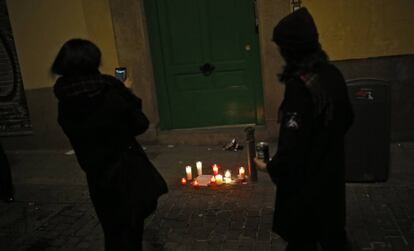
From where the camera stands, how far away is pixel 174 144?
788 centimetres

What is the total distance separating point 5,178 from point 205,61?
144 inches

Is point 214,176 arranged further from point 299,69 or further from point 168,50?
point 299,69

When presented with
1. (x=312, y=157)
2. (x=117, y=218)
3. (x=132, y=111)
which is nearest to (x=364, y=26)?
(x=312, y=157)

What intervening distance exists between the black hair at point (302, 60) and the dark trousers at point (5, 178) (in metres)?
4.35

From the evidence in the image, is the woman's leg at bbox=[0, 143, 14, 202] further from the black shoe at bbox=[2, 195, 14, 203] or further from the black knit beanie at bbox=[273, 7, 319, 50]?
the black knit beanie at bbox=[273, 7, 319, 50]

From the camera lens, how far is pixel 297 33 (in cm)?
279

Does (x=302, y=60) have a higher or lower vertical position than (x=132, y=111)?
higher

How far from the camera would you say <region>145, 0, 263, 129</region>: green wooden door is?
24.3 ft

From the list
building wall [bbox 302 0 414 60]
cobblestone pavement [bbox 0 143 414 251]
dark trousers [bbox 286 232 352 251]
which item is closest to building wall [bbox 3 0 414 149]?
building wall [bbox 302 0 414 60]

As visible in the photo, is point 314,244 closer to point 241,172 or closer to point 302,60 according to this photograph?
point 302,60

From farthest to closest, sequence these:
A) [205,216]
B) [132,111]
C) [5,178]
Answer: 1. [5,178]
2. [205,216]
3. [132,111]

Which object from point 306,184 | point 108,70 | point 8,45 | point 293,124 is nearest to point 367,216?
point 306,184

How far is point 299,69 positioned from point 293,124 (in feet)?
1.17

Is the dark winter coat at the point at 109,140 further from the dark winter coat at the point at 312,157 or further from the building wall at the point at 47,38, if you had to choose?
the building wall at the point at 47,38
